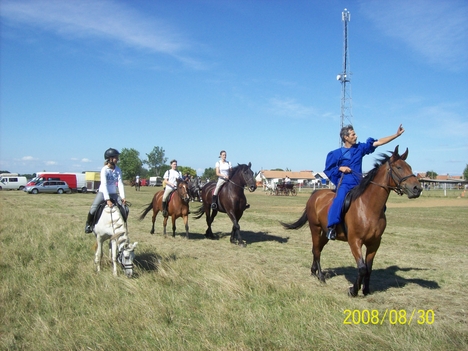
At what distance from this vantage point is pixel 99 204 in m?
7.63

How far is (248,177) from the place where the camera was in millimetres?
11695

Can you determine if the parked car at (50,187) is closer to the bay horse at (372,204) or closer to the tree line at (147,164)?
the bay horse at (372,204)

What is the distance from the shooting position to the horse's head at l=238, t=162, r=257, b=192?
456 inches

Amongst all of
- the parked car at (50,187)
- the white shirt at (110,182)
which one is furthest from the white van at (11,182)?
the white shirt at (110,182)

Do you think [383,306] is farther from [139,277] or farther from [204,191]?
[204,191]

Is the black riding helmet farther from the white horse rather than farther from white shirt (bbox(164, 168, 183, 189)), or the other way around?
white shirt (bbox(164, 168, 183, 189))

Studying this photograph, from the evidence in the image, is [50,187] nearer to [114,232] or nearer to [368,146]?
[114,232]

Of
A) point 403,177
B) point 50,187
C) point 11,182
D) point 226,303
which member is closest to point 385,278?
point 403,177

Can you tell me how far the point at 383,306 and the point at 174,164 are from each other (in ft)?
29.4

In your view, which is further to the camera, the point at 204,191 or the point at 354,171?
the point at 204,191

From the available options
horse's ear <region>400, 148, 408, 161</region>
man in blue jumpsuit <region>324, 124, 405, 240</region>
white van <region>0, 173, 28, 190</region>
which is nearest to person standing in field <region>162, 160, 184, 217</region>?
man in blue jumpsuit <region>324, 124, 405, 240</region>

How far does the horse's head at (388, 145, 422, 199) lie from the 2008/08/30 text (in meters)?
1.66

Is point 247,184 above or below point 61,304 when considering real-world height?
above

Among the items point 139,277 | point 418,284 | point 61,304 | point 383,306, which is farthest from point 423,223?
point 61,304
